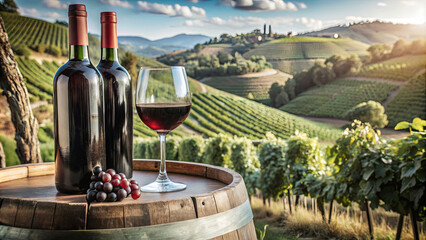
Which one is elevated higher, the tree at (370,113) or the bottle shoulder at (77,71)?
the bottle shoulder at (77,71)

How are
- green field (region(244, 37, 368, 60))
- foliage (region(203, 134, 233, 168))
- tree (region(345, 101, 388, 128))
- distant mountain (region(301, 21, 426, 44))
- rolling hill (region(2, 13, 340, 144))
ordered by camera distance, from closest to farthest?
1. foliage (region(203, 134, 233, 168))
2. tree (region(345, 101, 388, 128))
3. distant mountain (region(301, 21, 426, 44))
4. rolling hill (region(2, 13, 340, 144))
5. green field (region(244, 37, 368, 60))

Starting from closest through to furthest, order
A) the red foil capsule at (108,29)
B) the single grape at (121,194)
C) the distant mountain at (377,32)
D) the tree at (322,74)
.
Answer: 1. the single grape at (121,194)
2. the red foil capsule at (108,29)
3. the distant mountain at (377,32)
4. the tree at (322,74)

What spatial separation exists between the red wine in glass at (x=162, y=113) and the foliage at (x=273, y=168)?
13.1 feet

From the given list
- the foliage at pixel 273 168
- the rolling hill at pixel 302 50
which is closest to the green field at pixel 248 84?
the rolling hill at pixel 302 50

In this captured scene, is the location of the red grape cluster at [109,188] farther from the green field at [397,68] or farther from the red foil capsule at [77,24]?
the green field at [397,68]

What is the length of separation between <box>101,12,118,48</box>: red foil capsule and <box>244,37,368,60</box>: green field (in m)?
11.1

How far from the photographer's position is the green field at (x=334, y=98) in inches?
455

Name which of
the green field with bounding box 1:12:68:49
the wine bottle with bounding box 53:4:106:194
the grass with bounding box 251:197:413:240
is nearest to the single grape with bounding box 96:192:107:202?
the wine bottle with bounding box 53:4:106:194

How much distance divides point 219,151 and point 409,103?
22.5ft

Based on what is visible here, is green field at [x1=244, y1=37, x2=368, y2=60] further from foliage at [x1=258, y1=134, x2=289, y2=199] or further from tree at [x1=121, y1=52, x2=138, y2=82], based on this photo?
foliage at [x1=258, y1=134, x2=289, y2=199]

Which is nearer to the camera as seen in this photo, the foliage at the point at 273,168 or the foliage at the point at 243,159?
the foliage at the point at 273,168

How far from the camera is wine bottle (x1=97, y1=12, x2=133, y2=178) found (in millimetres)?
1186

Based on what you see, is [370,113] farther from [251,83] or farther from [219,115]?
[219,115]

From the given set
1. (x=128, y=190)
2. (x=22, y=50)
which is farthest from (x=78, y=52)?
(x=22, y=50)
